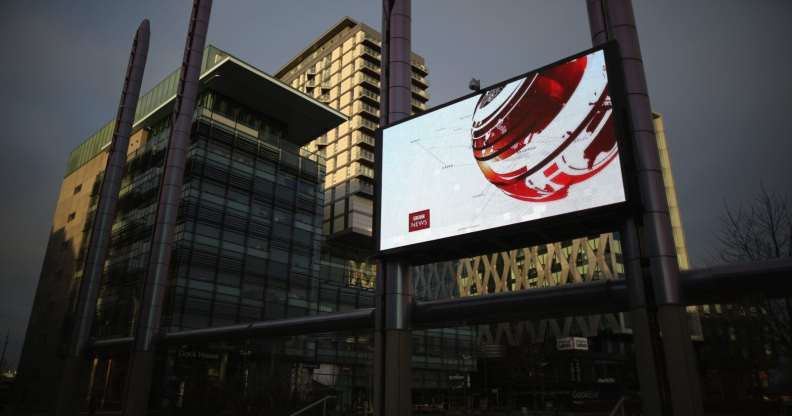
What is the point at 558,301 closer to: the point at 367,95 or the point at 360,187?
the point at 360,187

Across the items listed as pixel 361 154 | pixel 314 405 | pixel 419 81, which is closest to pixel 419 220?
pixel 314 405

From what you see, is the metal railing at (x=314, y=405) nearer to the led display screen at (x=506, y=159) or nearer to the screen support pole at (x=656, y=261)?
the led display screen at (x=506, y=159)

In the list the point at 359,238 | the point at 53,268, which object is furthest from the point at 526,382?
the point at 53,268

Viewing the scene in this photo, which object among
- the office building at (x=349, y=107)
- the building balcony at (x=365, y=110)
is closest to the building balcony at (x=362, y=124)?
the office building at (x=349, y=107)

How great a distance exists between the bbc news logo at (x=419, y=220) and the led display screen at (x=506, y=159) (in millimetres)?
36

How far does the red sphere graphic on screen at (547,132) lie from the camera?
1459cm

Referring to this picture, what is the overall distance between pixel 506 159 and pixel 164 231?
73.0ft

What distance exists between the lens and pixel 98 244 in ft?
116

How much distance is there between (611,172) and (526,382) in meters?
64.0

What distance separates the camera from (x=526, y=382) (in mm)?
71688

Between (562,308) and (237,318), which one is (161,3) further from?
(562,308)

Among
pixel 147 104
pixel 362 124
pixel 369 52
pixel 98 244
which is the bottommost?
pixel 98 244

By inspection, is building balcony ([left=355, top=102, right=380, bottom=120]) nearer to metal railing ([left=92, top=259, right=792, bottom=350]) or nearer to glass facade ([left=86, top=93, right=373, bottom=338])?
glass facade ([left=86, top=93, right=373, bottom=338])

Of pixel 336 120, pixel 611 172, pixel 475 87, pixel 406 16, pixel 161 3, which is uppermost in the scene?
pixel 161 3
